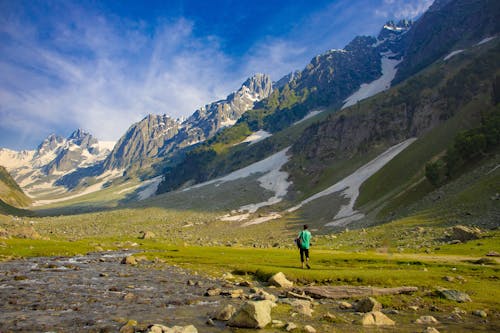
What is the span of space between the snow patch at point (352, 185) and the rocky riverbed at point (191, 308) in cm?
7322

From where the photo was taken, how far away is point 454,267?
2758cm

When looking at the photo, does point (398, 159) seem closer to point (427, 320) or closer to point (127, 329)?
point (427, 320)

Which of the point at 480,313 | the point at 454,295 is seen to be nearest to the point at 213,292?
the point at 454,295

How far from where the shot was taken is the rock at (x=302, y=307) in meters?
17.3

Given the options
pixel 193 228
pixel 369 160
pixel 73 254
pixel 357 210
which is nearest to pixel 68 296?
pixel 73 254

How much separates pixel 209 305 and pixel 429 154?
340ft

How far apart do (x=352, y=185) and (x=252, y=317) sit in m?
113

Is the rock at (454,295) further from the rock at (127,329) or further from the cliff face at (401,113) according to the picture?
the cliff face at (401,113)

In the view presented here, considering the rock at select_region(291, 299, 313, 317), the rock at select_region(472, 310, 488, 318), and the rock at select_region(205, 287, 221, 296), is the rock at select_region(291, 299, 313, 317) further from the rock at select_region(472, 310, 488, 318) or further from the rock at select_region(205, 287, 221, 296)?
the rock at select_region(472, 310, 488, 318)

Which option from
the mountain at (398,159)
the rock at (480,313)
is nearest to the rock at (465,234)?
the mountain at (398,159)

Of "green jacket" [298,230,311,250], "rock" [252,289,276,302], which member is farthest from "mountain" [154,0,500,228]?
"rock" [252,289,276,302]

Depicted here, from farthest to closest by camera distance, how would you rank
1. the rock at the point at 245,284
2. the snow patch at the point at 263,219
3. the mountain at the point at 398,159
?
the snow patch at the point at 263,219, the mountain at the point at 398,159, the rock at the point at 245,284

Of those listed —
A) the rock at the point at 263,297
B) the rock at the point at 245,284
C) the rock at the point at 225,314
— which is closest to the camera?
the rock at the point at 225,314

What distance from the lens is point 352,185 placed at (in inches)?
4806
